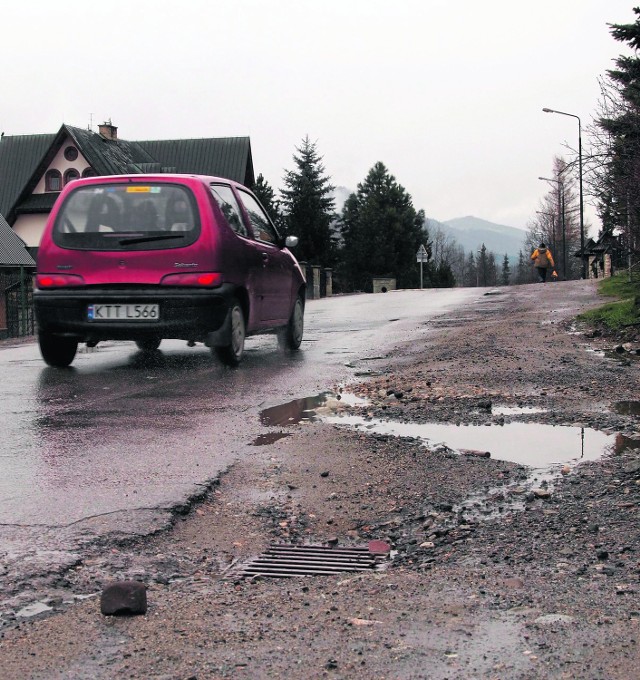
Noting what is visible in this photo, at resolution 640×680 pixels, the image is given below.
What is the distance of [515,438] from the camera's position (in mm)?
5578

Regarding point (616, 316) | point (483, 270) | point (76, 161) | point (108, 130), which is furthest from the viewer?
point (483, 270)

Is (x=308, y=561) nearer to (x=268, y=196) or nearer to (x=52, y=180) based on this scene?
(x=52, y=180)

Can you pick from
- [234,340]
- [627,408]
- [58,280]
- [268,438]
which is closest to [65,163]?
[58,280]

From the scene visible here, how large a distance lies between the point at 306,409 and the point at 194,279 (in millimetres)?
2355

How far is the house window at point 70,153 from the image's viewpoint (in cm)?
4981

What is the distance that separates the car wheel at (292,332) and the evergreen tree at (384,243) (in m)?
68.8

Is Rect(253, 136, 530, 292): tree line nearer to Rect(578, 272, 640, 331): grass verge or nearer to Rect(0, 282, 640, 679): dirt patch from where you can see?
Rect(578, 272, 640, 331): grass verge

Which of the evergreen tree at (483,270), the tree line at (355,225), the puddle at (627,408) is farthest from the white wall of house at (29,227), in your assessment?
the evergreen tree at (483,270)

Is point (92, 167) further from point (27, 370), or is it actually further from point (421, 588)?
point (421, 588)

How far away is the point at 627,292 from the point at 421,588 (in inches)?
619

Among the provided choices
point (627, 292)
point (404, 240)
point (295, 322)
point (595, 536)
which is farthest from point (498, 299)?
point (404, 240)

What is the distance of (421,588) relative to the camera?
2.98m

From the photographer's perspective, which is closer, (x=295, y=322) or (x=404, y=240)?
(x=295, y=322)

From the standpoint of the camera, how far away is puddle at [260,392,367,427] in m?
6.18
